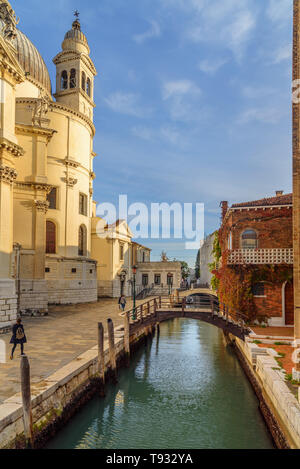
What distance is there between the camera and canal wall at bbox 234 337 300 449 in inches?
306

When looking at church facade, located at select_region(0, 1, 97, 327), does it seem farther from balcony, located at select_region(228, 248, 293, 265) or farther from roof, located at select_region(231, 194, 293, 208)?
roof, located at select_region(231, 194, 293, 208)

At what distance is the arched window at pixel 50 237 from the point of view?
102 feet

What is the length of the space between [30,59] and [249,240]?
27.7m

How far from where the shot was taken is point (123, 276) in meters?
42.9

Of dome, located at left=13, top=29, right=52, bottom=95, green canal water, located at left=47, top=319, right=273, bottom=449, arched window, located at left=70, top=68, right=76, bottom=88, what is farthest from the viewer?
arched window, located at left=70, top=68, right=76, bottom=88

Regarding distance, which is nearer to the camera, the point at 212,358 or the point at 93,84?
the point at 212,358

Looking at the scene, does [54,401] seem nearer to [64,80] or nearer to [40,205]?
[40,205]

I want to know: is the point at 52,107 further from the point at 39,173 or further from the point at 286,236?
the point at 286,236

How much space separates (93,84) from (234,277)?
1196 inches

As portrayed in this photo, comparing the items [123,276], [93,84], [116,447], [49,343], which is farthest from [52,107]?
[116,447]

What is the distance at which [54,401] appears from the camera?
911 centimetres

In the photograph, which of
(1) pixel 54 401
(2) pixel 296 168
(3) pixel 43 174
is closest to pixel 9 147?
(3) pixel 43 174

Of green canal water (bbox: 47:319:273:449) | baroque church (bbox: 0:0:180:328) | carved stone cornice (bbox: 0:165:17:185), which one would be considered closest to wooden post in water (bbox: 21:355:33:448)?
green canal water (bbox: 47:319:273:449)

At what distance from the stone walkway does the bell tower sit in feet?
80.3
